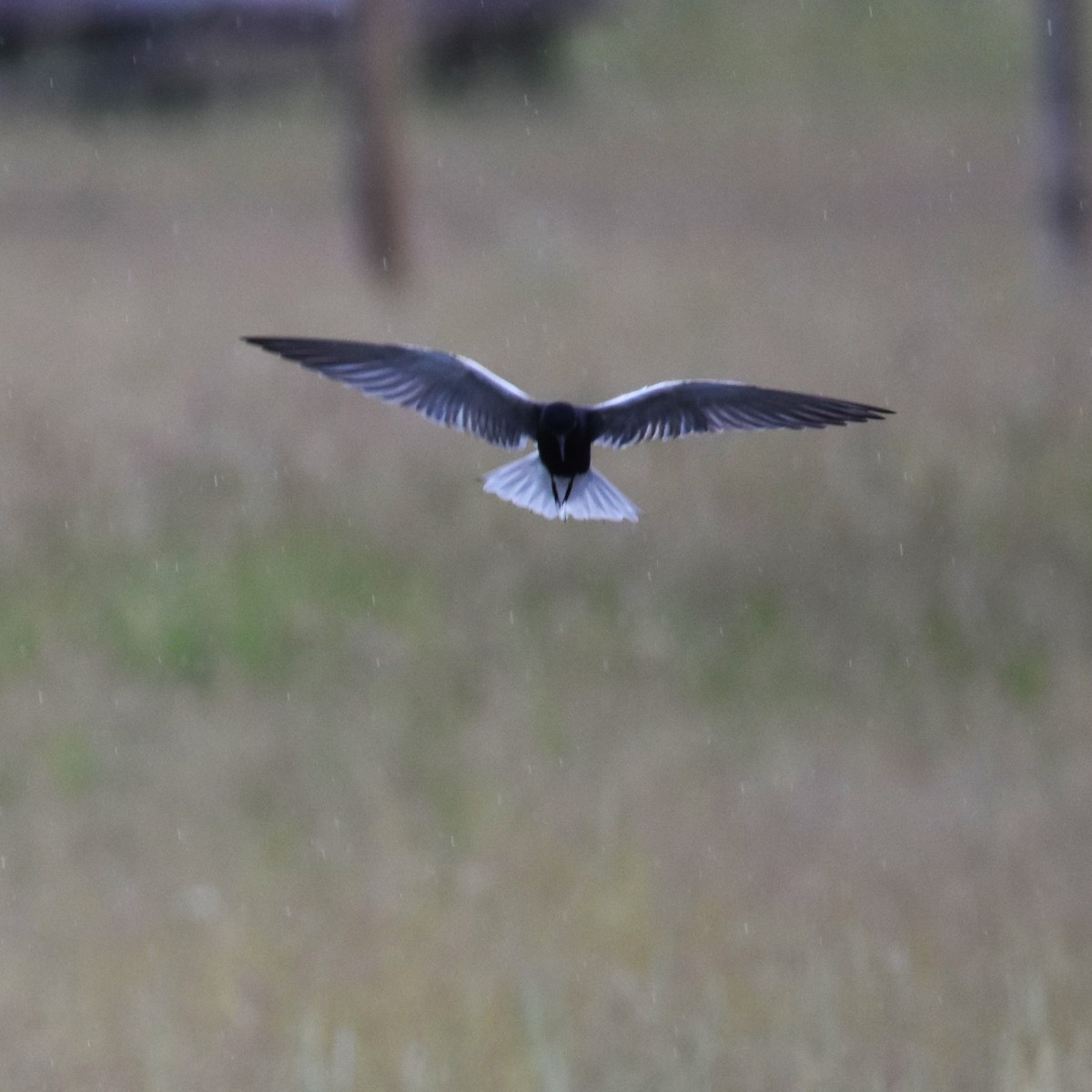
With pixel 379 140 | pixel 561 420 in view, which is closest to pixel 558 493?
pixel 561 420

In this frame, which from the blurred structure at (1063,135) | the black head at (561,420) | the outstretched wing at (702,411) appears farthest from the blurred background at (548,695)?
the black head at (561,420)

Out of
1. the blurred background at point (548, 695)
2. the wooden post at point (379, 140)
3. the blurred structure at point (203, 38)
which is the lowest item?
the blurred background at point (548, 695)

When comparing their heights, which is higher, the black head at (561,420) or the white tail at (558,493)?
the black head at (561,420)

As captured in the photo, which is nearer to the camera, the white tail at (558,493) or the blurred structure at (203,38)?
the white tail at (558,493)

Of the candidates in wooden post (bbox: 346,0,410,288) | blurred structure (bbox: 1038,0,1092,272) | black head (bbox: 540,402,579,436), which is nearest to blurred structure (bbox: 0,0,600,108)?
wooden post (bbox: 346,0,410,288)

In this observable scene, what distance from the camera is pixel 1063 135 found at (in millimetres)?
14953

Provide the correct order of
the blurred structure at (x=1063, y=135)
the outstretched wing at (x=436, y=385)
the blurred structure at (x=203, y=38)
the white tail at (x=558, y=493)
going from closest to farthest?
the white tail at (x=558, y=493), the outstretched wing at (x=436, y=385), the blurred structure at (x=1063, y=135), the blurred structure at (x=203, y=38)

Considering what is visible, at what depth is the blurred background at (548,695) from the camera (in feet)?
14.5

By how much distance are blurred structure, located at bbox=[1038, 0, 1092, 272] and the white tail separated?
13.2 m

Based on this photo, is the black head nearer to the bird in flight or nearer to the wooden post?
the bird in flight

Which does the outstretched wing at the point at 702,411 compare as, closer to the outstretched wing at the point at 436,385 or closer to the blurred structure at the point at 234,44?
the outstretched wing at the point at 436,385

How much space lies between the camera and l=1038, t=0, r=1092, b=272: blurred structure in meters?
14.8

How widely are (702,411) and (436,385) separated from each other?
33 centimetres

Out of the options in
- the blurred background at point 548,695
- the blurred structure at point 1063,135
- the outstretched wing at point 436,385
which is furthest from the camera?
the blurred structure at point 1063,135
